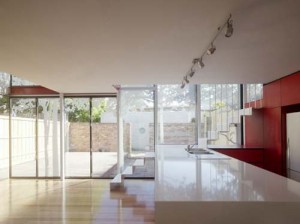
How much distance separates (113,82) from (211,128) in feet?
10.5

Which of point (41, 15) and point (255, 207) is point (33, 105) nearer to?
point (41, 15)

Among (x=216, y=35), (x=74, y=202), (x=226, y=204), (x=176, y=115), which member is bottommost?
(x=74, y=202)

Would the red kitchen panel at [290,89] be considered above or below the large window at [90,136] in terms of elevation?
above

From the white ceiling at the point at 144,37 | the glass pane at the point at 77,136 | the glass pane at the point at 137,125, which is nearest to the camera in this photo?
the white ceiling at the point at 144,37

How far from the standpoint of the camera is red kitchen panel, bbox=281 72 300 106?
4.89m

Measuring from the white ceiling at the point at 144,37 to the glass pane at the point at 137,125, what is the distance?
2.86 meters

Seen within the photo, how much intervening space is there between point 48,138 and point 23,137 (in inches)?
27.6

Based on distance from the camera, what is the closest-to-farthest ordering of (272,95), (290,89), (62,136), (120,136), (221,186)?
(221,186), (290,89), (272,95), (120,136), (62,136)

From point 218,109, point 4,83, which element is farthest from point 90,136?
point 218,109

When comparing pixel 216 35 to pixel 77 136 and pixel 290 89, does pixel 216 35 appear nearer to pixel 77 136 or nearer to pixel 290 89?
pixel 290 89

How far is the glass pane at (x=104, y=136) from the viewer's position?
27.7 feet

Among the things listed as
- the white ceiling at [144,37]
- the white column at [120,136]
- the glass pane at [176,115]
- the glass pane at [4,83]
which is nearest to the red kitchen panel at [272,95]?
the white ceiling at [144,37]

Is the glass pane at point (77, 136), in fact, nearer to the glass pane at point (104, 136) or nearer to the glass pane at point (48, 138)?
the glass pane at point (104, 136)

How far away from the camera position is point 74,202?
5812 millimetres
